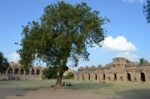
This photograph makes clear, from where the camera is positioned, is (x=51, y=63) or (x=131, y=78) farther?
(x=131, y=78)

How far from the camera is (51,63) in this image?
3981 centimetres

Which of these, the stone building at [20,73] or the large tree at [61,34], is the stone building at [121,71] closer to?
Result: the stone building at [20,73]

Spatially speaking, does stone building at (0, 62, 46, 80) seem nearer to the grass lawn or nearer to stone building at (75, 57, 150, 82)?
stone building at (75, 57, 150, 82)

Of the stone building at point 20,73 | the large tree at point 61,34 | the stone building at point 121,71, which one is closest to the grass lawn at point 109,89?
the large tree at point 61,34

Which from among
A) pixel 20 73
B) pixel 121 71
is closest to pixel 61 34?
pixel 121 71

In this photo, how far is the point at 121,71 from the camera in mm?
93812

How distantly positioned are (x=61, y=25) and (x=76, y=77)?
292 feet

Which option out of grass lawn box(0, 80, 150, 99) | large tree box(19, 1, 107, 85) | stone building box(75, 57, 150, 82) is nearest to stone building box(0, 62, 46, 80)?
stone building box(75, 57, 150, 82)

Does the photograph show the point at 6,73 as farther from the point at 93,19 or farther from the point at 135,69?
the point at 93,19

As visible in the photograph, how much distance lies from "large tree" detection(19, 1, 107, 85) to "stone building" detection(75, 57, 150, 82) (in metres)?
47.8

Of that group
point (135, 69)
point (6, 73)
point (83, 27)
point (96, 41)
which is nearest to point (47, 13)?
point (83, 27)

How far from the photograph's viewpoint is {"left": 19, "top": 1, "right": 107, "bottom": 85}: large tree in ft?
122

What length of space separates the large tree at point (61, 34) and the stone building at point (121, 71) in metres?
47.8

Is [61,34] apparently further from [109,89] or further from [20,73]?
[20,73]
